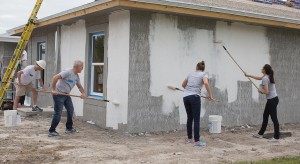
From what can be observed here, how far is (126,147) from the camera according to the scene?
771 centimetres

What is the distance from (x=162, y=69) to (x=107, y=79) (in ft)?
4.52

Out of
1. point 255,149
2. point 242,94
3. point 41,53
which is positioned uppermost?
point 41,53

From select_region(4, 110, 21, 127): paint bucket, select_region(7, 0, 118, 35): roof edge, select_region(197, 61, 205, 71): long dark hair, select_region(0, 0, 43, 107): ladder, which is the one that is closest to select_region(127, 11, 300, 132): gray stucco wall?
select_region(7, 0, 118, 35): roof edge

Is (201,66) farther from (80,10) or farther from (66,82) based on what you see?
(80,10)

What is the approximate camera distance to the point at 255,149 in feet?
26.0

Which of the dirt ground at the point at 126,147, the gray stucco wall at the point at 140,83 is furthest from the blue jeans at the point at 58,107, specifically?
the gray stucco wall at the point at 140,83

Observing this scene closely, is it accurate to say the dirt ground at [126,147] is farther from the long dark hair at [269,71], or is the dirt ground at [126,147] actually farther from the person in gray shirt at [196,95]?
the long dark hair at [269,71]

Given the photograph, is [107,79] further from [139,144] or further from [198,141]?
[198,141]

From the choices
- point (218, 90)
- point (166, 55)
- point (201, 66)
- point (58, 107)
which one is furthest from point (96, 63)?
point (201, 66)

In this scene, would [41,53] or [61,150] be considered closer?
[61,150]

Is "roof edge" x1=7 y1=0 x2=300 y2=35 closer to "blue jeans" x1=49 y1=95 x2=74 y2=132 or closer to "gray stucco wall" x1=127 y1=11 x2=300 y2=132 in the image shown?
"gray stucco wall" x1=127 y1=11 x2=300 y2=132

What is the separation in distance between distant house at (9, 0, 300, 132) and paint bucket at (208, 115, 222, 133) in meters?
0.58

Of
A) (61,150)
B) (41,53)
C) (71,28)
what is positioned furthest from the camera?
(41,53)

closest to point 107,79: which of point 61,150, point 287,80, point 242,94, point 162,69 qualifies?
point 162,69
